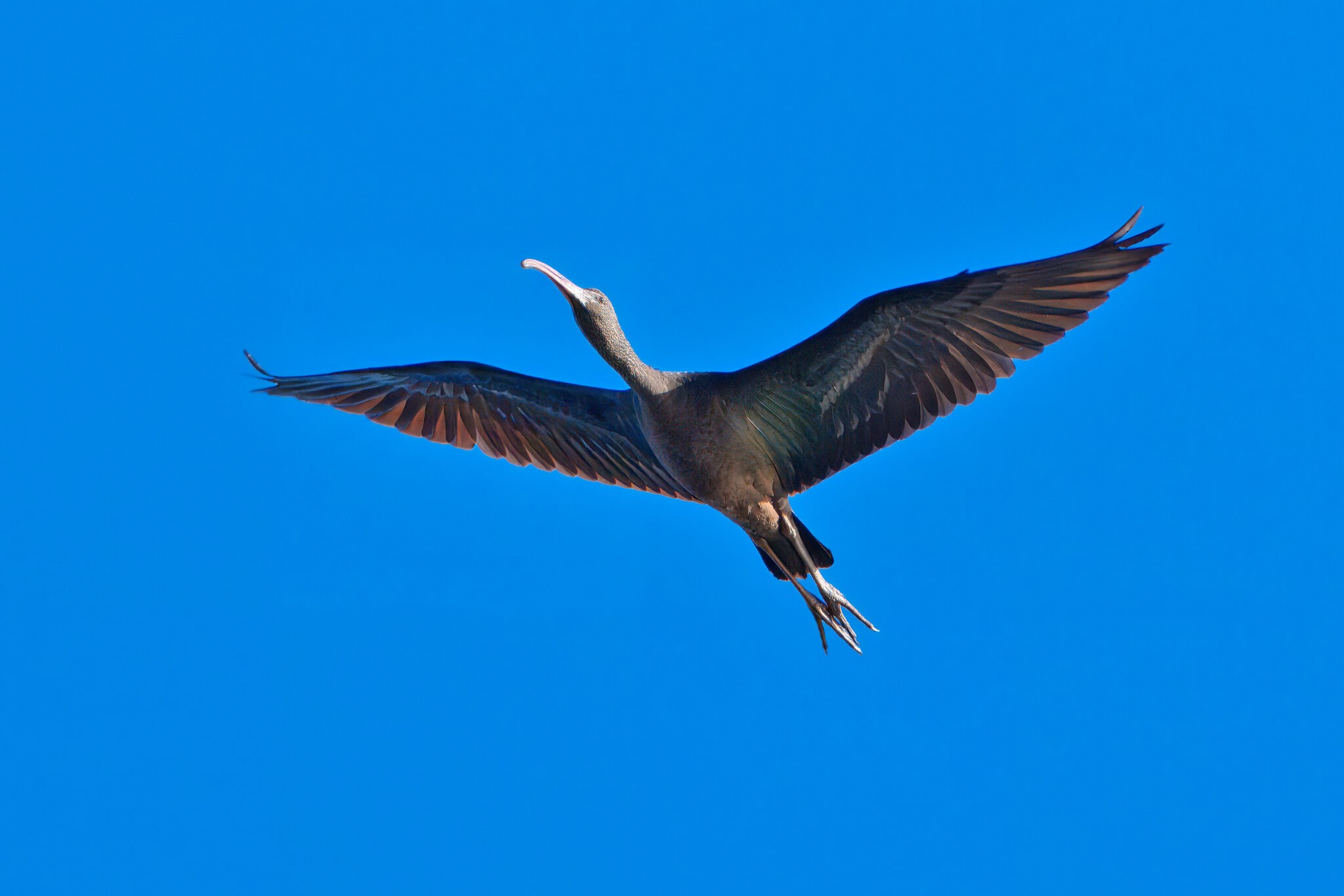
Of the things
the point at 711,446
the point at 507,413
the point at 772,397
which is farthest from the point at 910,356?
the point at 507,413

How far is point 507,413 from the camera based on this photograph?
10.9 meters

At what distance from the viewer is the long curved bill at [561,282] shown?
9.12 meters

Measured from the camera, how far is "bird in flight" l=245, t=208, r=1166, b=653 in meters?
8.81

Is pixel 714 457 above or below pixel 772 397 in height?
below

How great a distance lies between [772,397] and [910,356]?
1.01m

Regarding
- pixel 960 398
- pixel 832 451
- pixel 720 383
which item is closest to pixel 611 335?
pixel 720 383

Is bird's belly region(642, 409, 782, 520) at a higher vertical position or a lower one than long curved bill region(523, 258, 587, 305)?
lower

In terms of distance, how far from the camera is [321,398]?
1080cm

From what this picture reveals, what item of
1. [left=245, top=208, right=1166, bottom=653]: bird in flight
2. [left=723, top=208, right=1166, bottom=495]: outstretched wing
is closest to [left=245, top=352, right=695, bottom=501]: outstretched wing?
[left=245, top=208, right=1166, bottom=653]: bird in flight

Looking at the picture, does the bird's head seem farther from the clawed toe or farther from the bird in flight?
the clawed toe

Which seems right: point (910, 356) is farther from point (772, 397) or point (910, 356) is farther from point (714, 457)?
point (714, 457)

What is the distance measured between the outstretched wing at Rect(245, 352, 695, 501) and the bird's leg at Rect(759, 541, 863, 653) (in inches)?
33.4

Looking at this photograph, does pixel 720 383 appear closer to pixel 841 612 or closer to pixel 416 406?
pixel 841 612

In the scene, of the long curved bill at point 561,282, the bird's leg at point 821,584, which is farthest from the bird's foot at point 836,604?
the long curved bill at point 561,282
